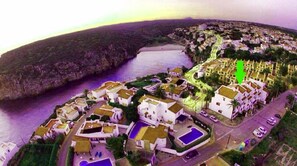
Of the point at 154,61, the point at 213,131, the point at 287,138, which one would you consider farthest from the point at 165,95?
the point at 154,61

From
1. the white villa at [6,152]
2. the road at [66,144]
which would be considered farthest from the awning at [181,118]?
the white villa at [6,152]

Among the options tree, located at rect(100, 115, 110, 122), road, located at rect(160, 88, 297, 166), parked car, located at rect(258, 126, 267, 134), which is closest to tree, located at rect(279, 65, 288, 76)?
road, located at rect(160, 88, 297, 166)

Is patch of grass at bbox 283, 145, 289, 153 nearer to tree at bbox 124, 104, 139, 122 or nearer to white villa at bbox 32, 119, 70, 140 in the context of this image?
tree at bbox 124, 104, 139, 122

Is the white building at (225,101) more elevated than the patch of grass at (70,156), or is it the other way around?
the white building at (225,101)

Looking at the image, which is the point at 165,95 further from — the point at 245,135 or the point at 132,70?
the point at 132,70

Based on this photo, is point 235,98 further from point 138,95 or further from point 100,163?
point 100,163

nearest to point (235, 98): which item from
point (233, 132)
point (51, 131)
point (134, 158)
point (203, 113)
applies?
point (233, 132)

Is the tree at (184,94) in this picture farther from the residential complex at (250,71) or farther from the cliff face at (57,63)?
the cliff face at (57,63)
